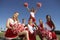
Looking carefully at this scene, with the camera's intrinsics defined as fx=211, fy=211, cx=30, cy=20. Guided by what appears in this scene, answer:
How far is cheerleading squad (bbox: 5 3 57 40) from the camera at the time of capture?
4938 mm

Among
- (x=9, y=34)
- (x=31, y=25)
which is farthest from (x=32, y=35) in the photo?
(x=9, y=34)

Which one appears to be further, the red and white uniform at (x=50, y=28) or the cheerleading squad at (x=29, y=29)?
the red and white uniform at (x=50, y=28)

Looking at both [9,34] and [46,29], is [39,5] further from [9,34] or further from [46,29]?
[9,34]

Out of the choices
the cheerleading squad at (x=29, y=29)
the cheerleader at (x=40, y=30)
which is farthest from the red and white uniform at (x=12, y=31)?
the cheerleader at (x=40, y=30)

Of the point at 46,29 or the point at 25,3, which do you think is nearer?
the point at 46,29

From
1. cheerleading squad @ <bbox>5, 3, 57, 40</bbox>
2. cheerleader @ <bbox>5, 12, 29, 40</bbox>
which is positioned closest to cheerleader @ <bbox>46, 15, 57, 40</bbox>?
cheerleading squad @ <bbox>5, 3, 57, 40</bbox>

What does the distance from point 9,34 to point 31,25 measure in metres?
0.99

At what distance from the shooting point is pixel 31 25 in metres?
5.76

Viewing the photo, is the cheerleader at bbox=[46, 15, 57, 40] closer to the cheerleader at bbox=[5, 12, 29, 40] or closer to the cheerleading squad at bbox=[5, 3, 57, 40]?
the cheerleading squad at bbox=[5, 3, 57, 40]

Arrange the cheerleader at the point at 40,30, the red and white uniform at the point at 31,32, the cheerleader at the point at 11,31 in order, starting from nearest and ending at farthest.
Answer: the cheerleader at the point at 11,31 → the red and white uniform at the point at 31,32 → the cheerleader at the point at 40,30

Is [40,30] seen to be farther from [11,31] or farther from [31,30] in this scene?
[11,31]

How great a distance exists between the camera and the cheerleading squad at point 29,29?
4.94 meters

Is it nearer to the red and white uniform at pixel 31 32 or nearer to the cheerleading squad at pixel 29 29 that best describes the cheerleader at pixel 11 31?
the cheerleading squad at pixel 29 29

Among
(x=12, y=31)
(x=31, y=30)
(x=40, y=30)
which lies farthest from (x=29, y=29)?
(x=12, y=31)
